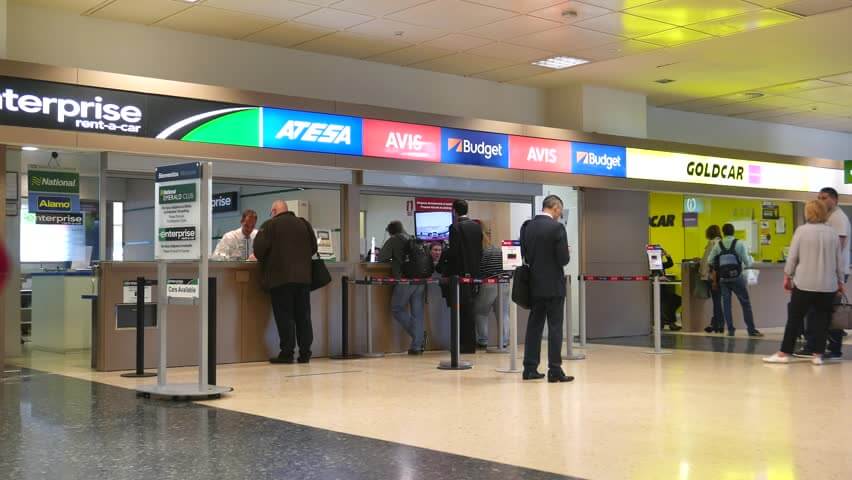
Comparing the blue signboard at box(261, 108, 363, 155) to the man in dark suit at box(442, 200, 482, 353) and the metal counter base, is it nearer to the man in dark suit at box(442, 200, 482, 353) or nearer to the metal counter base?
the man in dark suit at box(442, 200, 482, 353)

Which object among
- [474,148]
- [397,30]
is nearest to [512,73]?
[474,148]

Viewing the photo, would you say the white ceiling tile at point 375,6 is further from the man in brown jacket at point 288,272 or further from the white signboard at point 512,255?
the white signboard at point 512,255

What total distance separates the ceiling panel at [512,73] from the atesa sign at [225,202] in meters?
3.41

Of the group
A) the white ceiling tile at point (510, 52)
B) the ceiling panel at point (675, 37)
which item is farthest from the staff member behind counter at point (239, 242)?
the ceiling panel at point (675, 37)

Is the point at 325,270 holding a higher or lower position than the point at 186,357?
higher

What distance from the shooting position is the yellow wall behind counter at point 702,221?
15.9 m

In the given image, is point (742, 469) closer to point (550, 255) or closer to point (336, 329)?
point (550, 255)

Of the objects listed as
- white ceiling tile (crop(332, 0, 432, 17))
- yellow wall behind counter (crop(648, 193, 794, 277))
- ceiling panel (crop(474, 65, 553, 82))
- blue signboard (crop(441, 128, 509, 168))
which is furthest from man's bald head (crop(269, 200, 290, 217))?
yellow wall behind counter (crop(648, 193, 794, 277))

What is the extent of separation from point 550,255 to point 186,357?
12.1ft

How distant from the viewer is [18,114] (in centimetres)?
768

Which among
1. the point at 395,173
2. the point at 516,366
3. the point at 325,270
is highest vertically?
the point at 395,173

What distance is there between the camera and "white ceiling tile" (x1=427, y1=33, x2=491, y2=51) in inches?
384

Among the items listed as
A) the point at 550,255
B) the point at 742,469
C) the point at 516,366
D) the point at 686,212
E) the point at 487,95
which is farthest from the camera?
the point at 686,212

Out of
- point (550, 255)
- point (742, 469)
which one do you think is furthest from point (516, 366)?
point (742, 469)
